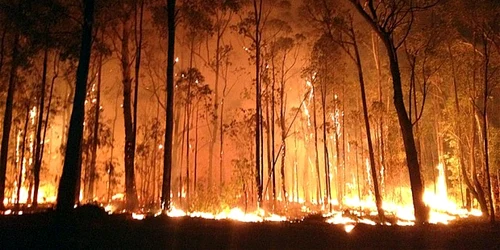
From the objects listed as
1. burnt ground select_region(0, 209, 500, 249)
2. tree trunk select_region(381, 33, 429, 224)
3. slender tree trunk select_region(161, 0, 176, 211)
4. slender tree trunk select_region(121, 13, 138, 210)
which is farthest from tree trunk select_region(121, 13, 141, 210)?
tree trunk select_region(381, 33, 429, 224)

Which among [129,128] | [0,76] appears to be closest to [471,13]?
[129,128]

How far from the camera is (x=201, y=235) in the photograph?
809 cm

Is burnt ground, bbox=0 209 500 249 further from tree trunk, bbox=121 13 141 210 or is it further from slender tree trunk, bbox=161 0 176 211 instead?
tree trunk, bbox=121 13 141 210

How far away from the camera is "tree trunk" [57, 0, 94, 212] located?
821 cm

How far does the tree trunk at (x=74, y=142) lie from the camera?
26.9 ft

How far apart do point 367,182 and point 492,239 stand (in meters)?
19.5

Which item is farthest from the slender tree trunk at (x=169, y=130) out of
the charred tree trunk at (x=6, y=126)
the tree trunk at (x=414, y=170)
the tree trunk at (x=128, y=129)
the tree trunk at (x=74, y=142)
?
the tree trunk at (x=414, y=170)

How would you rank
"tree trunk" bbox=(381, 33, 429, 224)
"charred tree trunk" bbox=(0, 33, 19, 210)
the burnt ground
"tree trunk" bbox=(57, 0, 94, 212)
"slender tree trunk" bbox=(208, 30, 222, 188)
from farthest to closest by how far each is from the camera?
"slender tree trunk" bbox=(208, 30, 222, 188), "charred tree trunk" bbox=(0, 33, 19, 210), "tree trunk" bbox=(381, 33, 429, 224), "tree trunk" bbox=(57, 0, 94, 212), the burnt ground

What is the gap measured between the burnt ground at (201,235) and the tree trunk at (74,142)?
392mm

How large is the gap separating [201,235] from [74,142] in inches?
122

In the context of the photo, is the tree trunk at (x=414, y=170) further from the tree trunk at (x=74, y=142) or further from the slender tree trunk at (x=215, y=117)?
the slender tree trunk at (x=215, y=117)

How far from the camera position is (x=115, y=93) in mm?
26469

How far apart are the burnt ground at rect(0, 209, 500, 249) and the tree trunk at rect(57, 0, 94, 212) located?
1.29ft

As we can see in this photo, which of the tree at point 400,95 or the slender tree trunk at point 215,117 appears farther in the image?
the slender tree trunk at point 215,117
